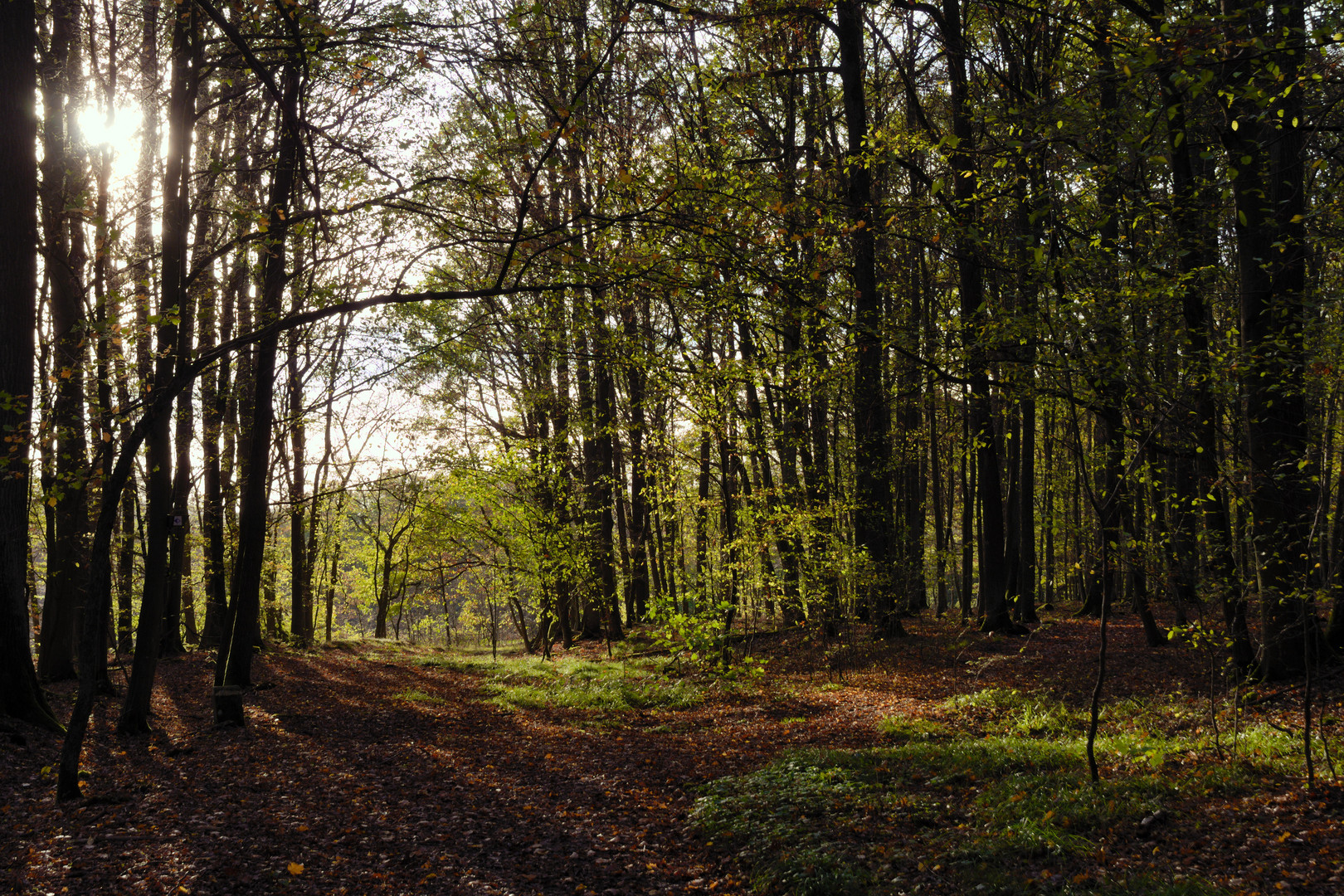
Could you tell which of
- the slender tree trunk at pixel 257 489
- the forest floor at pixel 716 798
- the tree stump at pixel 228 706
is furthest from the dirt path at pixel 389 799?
the slender tree trunk at pixel 257 489

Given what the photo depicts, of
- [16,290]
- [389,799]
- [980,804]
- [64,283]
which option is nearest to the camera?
[980,804]

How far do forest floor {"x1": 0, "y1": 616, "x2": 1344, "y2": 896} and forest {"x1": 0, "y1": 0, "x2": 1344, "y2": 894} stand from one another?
9.3 inches

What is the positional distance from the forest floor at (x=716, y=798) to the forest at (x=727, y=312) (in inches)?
9.3

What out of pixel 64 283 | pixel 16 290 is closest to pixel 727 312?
pixel 16 290

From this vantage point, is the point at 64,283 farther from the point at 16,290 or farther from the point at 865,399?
the point at 865,399

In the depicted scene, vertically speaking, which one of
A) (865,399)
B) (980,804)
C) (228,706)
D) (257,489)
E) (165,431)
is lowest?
(228,706)

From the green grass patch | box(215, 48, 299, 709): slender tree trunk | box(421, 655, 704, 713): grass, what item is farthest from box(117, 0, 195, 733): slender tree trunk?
the green grass patch

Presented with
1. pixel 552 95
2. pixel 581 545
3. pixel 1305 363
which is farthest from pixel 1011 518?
pixel 552 95

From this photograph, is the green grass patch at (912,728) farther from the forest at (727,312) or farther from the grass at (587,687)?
the grass at (587,687)

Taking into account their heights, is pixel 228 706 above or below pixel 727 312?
below

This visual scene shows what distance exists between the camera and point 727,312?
34.3ft

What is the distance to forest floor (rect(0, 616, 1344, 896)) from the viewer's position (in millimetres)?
4871

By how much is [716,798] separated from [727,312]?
626 cm

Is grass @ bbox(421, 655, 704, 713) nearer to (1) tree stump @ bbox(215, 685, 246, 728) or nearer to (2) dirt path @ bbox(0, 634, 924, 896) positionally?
(2) dirt path @ bbox(0, 634, 924, 896)
